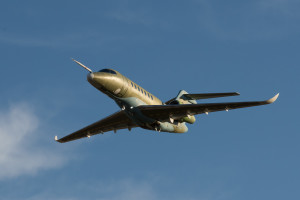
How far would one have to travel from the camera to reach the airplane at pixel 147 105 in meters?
42.5

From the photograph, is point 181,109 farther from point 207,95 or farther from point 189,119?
point 207,95

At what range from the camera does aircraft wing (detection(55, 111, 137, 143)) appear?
4856cm

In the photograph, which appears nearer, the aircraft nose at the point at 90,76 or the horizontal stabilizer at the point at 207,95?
the aircraft nose at the point at 90,76

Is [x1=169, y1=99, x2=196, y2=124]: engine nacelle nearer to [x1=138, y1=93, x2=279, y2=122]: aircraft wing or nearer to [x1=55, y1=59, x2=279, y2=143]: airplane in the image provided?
[x1=55, y1=59, x2=279, y2=143]: airplane

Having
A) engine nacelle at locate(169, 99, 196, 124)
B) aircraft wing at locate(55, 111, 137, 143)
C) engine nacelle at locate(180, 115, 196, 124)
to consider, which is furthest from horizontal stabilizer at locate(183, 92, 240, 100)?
aircraft wing at locate(55, 111, 137, 143)

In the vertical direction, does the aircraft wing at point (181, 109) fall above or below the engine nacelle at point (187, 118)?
below

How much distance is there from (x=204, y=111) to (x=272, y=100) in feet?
21.4

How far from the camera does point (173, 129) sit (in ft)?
161

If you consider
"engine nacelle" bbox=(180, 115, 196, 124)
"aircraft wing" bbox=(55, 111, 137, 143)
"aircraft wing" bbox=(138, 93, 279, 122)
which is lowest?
"aircraft wing" bbox=(138, 93, 279, 122)

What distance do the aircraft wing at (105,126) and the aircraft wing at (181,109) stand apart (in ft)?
12.5

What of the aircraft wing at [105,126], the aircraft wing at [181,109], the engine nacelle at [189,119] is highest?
the aircraft wing at [105,126]

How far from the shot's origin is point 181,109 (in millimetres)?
44250

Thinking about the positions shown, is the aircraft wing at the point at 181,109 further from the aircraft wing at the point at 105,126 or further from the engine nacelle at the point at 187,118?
the aircraft wing at the point at 105,126

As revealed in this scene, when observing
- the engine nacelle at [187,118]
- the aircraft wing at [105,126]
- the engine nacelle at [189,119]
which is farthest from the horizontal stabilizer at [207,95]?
the aircraft wing at [105,126]
